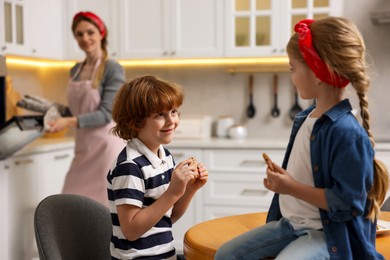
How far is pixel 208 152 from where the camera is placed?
3885 mm

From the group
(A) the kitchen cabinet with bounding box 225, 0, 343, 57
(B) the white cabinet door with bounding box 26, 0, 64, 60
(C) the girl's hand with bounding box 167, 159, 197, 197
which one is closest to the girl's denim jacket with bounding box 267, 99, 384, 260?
(C) the girl's hand with bounding box 167, 159, 197, 197

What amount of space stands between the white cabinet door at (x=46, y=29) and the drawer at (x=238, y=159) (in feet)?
4.43

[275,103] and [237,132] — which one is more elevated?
[275,103]

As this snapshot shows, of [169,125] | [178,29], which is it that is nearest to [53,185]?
[178,29]

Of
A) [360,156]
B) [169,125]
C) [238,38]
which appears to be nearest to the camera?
[360,156]

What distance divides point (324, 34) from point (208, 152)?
8.78 ft

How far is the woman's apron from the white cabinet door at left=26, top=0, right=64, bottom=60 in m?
0.86

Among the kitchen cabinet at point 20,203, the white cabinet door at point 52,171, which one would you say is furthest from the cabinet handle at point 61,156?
the kitchen cabinet at point 20,203

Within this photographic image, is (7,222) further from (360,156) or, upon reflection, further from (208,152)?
(360,156)

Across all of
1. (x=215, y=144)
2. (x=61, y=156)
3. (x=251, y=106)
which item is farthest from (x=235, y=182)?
(x=61, y=156)

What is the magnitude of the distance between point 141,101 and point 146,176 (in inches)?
7.7

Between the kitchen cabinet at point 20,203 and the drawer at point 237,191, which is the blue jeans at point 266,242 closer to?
the kitchen cabinet at point 20,203

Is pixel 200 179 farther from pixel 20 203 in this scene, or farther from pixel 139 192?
pixel 20 203

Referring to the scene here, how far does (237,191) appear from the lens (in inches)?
153
